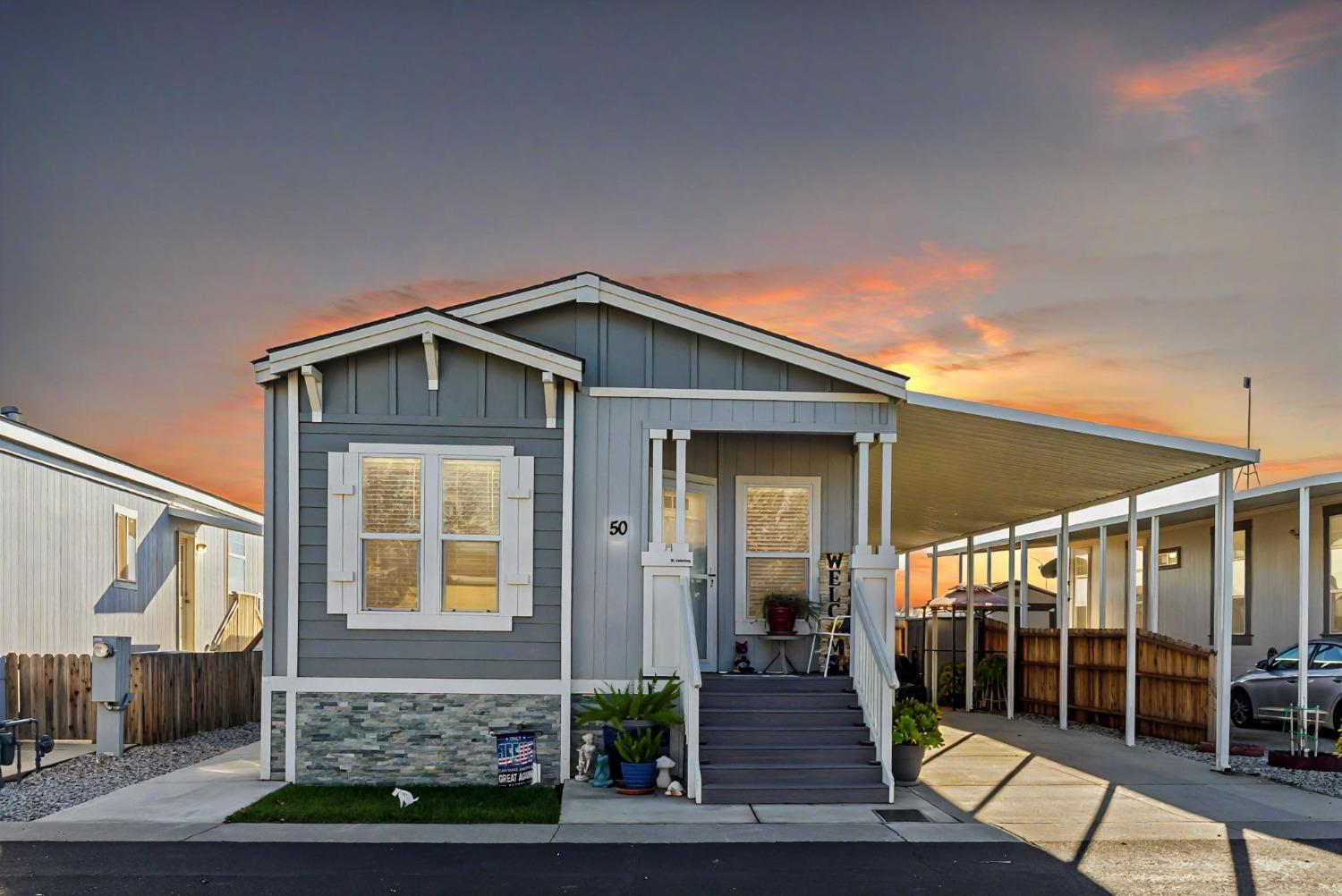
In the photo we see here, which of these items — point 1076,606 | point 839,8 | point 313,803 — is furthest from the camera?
point 1076,606

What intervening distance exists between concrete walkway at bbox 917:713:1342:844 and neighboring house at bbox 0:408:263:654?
10.8m

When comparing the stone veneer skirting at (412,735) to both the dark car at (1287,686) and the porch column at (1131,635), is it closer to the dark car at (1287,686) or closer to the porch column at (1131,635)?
the porch column at (1131,635)

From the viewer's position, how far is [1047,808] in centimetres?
1016

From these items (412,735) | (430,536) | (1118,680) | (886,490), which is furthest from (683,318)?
(1118,680)

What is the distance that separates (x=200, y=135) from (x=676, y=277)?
637 cm

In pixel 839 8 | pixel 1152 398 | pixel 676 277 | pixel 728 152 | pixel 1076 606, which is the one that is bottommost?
pixel 1076 606

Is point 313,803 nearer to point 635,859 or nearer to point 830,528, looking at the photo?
point 635,859

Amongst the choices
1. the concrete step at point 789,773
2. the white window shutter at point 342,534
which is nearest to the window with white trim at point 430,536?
the white window shutter at point 342,534

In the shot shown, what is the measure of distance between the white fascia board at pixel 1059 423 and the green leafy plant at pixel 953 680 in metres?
9.61

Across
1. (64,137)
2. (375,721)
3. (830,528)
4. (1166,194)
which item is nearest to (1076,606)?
(1166,194)

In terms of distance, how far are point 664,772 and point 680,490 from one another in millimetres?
2586

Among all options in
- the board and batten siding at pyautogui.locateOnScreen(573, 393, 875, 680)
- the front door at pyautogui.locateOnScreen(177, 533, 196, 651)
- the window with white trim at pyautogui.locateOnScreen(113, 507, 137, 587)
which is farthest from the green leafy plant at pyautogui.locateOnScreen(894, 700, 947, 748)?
the front door at pyautogui.locateOnScreen(177, 533, 196, 651)

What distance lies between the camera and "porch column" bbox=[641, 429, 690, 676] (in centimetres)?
1117

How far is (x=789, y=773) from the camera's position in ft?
34.2
